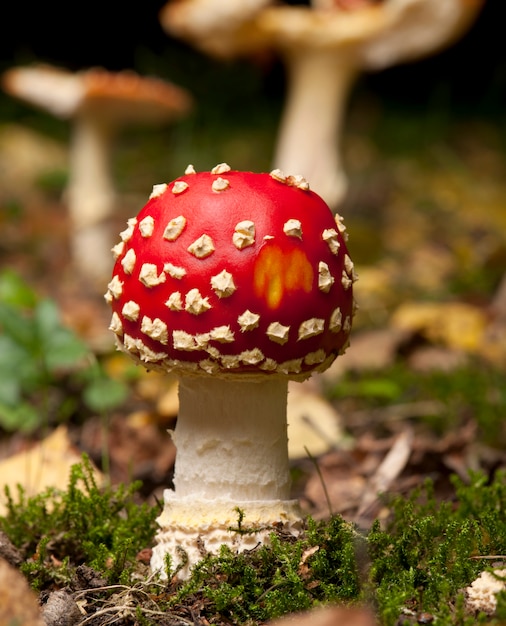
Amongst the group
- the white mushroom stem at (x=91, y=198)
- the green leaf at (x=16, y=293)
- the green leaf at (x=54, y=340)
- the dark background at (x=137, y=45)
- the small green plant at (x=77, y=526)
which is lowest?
the small green plant at (x=77, y=526)

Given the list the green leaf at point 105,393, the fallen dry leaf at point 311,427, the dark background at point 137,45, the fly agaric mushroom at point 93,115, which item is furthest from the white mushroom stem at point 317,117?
the dark background at point 137,45

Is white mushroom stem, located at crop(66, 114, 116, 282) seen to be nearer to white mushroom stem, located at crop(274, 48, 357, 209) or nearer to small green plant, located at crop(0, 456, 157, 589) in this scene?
white mushroom stem, located at crop(274, 48, 357, 209)

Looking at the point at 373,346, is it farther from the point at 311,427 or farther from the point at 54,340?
the point at 54,340

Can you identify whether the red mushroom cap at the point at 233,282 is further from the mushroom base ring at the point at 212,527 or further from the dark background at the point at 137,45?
the dark background at the point at 137,45

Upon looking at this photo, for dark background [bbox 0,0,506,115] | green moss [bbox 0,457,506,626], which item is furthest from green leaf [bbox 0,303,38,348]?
dark background [bbox 0,0,506,115]

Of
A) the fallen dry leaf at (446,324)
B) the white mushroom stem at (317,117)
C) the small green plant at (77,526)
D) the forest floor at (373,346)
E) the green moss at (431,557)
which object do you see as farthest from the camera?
the white mushroom stem at (317,117)

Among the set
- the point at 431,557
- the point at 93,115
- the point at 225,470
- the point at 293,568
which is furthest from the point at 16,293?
A: the point at 93,115

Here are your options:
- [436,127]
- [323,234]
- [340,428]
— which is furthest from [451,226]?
[323,234]

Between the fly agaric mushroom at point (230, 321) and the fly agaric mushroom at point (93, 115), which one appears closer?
the fly agaric mushroom at point (230, 321)
